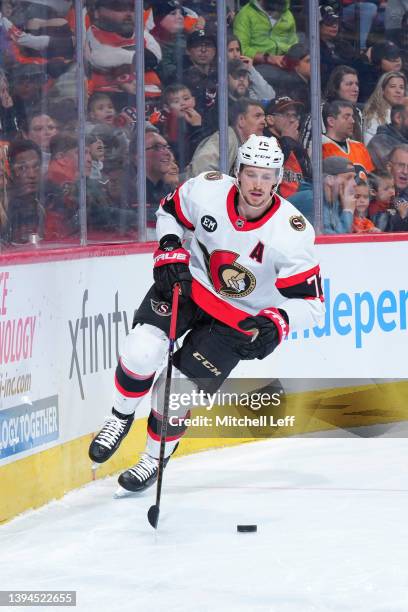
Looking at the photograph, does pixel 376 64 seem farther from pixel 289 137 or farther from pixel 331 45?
pixel 289 137

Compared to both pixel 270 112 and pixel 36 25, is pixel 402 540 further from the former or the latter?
pixel 270 112

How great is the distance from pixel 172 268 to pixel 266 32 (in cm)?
229

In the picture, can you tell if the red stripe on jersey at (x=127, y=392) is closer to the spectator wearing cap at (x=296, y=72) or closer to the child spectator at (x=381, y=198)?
the child spectator at (x=381, y=198)

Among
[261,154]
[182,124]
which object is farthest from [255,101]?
[261,154]

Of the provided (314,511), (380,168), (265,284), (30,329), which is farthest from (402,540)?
(380,168)

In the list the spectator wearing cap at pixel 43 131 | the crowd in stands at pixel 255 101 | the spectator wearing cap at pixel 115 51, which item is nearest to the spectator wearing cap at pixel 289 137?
the crowd in stands at pixel 255 101

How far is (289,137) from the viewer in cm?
664

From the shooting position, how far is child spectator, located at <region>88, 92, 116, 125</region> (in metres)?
5.97

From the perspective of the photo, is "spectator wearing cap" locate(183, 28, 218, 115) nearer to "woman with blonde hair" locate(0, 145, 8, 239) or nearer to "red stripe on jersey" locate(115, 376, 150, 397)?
"woman with blonde hair" locate(0, 145, 8, 239)

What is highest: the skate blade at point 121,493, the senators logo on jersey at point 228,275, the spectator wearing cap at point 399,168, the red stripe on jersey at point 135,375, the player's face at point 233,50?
the player's face at point 233,50

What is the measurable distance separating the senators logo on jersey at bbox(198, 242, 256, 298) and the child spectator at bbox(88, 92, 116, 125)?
127 centimetres

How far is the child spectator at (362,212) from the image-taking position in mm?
6598

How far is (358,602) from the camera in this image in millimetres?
3473

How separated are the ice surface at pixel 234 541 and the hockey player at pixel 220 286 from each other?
0.29 metres
